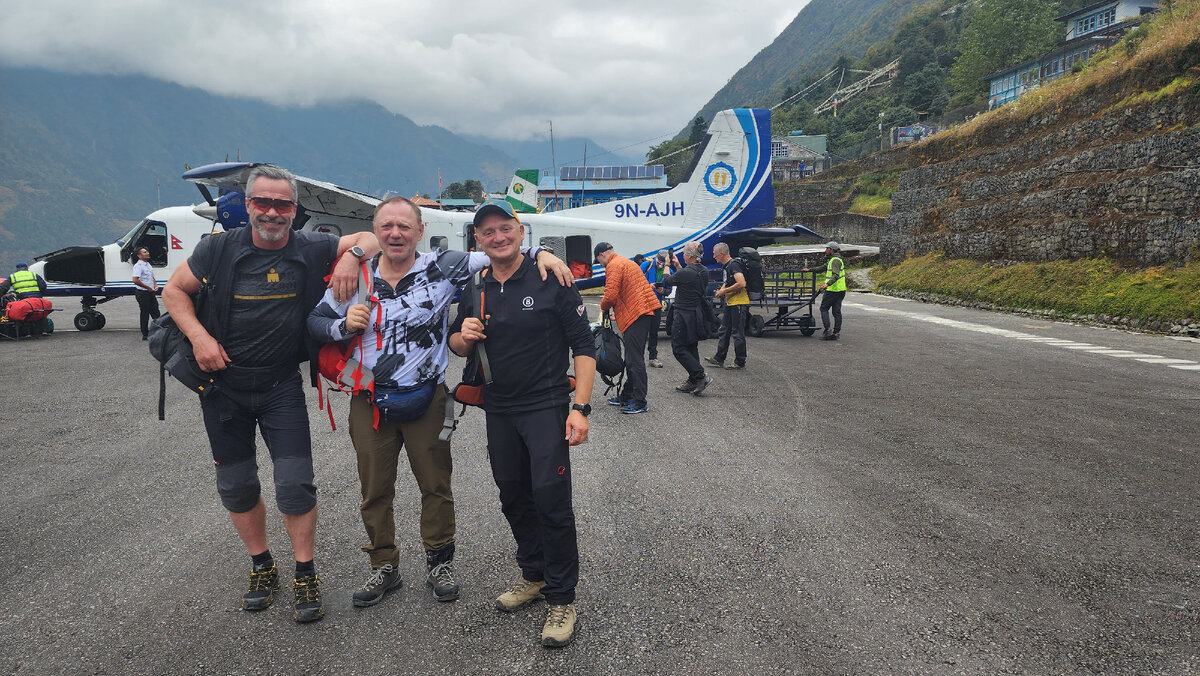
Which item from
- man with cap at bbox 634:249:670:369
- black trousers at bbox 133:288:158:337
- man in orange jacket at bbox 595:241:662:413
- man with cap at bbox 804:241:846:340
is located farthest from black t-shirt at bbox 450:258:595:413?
black trousers at bbox 133:288:158:337

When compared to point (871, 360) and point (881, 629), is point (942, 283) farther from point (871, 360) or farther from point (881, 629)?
point (881, 629)

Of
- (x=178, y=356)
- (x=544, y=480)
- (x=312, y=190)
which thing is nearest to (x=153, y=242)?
(x=312, y=190)

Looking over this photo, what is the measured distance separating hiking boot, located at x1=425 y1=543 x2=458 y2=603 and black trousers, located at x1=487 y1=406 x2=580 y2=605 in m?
0.48

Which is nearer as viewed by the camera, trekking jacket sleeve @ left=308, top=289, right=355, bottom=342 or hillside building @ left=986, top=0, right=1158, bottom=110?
trekking jacket sleeve @ left=308, top=289, right=355, bottom=342

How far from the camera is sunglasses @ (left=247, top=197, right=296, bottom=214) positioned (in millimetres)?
2996

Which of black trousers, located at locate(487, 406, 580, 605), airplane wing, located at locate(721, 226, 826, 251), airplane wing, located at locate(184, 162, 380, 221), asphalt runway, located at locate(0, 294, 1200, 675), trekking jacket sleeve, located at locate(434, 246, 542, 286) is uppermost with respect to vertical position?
airplane wing, located at locate(184, 162, 380, 221)

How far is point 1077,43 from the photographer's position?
168 ft

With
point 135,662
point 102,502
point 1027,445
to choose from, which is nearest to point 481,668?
point 135,662

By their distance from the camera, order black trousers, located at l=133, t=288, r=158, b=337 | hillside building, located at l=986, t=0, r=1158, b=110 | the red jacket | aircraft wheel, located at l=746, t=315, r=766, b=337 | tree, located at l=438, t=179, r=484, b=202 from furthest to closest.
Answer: tree, located at l=438, t=179, r=484, b=202 → hillside building, located at l=986, t=0, r=1158, b=110 → aircraft wheel, located at l=746, t=315, r=766, b=337 → black trousers, located at l=133, t=288, r=158, b=337 → the red jacket

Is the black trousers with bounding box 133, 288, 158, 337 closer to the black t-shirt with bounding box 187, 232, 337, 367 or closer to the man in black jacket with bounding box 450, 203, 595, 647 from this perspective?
the black t-shirt with bounding box 187, 232, 337, 367

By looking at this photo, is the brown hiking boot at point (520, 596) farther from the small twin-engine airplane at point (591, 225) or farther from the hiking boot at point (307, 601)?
the small twin-engine airplane at point (591, 225)

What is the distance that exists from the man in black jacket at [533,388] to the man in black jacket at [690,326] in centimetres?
517

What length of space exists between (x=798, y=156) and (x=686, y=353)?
264 ft

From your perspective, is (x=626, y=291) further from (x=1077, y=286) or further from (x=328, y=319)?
(x=1077, y=286)
